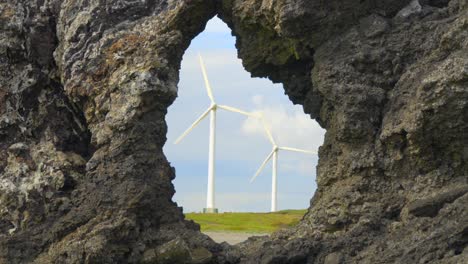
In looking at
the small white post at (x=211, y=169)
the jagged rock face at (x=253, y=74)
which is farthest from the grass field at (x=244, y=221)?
the jagged rock face at (x=253, y=74)

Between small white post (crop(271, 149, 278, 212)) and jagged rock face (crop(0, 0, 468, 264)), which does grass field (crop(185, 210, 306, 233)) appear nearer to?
small white post (crop(271, 149, 278, 212))

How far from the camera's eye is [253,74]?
70.2ft

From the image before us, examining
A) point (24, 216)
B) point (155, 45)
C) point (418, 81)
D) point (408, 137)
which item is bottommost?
point (24, 216)

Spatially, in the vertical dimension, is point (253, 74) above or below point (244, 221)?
below

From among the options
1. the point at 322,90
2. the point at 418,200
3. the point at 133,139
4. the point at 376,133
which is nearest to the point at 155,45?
the point at 133,139

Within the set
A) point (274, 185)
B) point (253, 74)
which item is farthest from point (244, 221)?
point (253, 74)

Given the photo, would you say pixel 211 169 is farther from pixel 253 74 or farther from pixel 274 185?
pixel 253 74

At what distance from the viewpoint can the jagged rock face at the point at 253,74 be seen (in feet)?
55.7

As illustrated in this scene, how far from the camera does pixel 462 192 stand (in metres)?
16.2

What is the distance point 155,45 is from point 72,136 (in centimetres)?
337

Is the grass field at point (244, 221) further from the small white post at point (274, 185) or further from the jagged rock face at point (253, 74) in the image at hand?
the jagged rock face at point (253, 74)

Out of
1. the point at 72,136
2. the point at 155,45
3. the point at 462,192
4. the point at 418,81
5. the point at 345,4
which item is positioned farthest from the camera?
the point at 72,136

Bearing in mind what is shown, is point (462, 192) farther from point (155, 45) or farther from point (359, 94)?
point (155, 45)

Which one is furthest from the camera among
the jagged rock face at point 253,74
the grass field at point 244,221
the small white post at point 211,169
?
the grass field at point 244,221
